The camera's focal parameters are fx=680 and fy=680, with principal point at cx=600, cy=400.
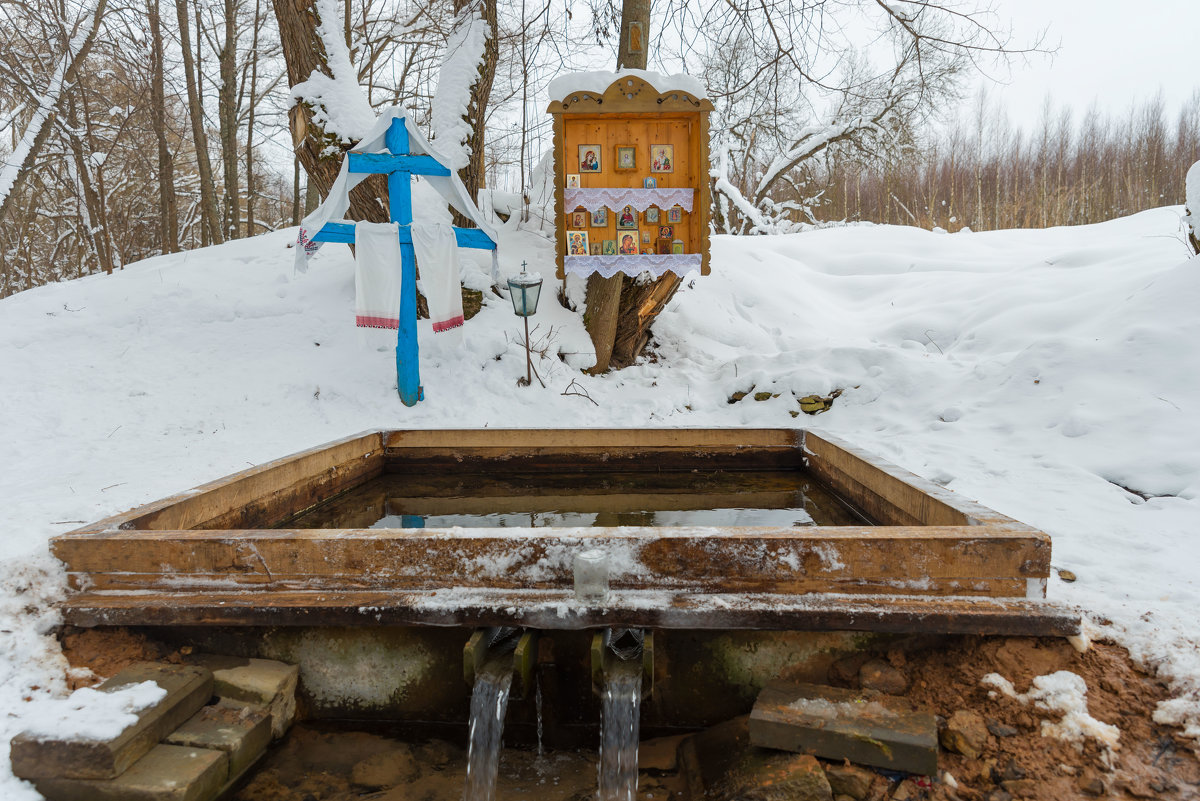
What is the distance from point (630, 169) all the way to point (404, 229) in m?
1.95

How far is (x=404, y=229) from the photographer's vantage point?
5.71 metres

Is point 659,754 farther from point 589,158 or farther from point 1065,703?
point 589,158

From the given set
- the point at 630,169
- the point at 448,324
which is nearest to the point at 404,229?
the point at 448,324

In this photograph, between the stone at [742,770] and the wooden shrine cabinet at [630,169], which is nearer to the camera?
the stone at [742,770]

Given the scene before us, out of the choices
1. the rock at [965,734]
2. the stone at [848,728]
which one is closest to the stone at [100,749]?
the stone at [848,728]

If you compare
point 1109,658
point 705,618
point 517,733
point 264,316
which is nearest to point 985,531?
point 1109,658

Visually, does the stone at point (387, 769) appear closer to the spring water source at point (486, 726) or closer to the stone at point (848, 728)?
the spring water source at point (486, 726)

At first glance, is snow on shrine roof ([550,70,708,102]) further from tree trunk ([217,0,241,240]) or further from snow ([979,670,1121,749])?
tree trunk ([217,0,241,240])

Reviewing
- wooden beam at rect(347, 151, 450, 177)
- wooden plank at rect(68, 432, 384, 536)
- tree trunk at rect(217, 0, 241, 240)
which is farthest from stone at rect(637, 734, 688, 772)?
tree trunk at rect(217, 0, 241, 240)

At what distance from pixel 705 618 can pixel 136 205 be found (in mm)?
19208

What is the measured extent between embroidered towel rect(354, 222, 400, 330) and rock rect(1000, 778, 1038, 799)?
5090 millimetres

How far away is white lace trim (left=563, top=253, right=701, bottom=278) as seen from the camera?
5609 millimetres

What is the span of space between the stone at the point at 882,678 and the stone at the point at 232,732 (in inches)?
71.0

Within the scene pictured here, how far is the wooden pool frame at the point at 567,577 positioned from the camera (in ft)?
6.49
